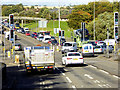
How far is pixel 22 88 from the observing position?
18.2m

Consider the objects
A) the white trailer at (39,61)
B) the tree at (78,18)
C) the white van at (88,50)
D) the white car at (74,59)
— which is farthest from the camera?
the tree at (78,18)

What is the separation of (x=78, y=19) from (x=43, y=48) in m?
92.5

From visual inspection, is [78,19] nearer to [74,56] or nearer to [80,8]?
[80,8]

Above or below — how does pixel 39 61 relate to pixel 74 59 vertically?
above

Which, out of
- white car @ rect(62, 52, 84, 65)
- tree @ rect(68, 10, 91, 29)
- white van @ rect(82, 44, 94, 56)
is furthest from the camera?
tree @ rect(68, 10, 91, 29)

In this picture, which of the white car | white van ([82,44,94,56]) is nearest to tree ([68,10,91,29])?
white van ([82,44,94,56])

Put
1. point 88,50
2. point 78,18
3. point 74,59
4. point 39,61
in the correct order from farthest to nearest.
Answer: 1. point 78,18
2. point 88,50
3. point 74,59
4. point 39,61

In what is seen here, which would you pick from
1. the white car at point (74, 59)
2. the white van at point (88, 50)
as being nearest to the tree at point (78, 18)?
the white van at point (88, 50)

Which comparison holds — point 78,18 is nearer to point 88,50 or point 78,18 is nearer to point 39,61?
point 88,50

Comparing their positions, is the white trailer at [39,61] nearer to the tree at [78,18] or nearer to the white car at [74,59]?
the white car at [74,59]

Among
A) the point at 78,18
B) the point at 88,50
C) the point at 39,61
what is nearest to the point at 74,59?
the point at 39,61

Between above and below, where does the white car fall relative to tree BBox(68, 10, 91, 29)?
below

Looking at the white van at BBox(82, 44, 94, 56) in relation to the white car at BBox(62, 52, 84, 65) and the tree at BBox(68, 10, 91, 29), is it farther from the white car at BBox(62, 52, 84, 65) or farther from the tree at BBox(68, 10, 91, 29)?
the tree at BBox(68, 10, 91, 29)

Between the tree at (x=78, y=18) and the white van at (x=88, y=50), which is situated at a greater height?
the tree at (x=78, y=18)
